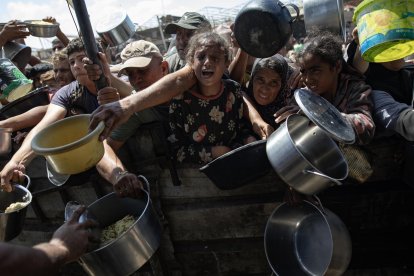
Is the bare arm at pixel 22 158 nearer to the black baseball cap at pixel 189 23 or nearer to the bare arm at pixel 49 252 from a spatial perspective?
the bare arm at pixel 49 252

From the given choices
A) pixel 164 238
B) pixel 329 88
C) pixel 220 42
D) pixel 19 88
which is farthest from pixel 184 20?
pixel 164 238

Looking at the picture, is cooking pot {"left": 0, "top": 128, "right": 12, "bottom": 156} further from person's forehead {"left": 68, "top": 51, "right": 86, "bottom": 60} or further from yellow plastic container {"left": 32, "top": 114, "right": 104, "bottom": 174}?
yellow plastic container {"left": 32, "top": 114, "right": 104, "bottom": 174}

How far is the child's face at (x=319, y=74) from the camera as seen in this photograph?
2.30 meters

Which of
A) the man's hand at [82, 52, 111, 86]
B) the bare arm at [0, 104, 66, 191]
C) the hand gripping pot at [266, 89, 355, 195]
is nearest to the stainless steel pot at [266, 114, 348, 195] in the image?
the hand gripping pot at [266, 89, 355, 195]

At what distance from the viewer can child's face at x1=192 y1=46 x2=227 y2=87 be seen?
7.80 feet

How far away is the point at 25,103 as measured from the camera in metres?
3.21

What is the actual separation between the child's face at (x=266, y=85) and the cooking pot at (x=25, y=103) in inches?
84.1

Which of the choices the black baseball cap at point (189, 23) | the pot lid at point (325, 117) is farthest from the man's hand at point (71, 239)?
the black baseball cap at point (189, 23)

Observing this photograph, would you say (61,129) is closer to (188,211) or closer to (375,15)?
(188,211)

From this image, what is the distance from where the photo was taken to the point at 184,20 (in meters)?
4.09

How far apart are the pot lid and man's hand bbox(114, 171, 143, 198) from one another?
117 cm

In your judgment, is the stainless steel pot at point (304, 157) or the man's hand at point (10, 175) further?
the man's hand at point (10, 175)

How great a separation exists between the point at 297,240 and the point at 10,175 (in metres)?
2.26

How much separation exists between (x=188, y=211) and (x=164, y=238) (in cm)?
38
